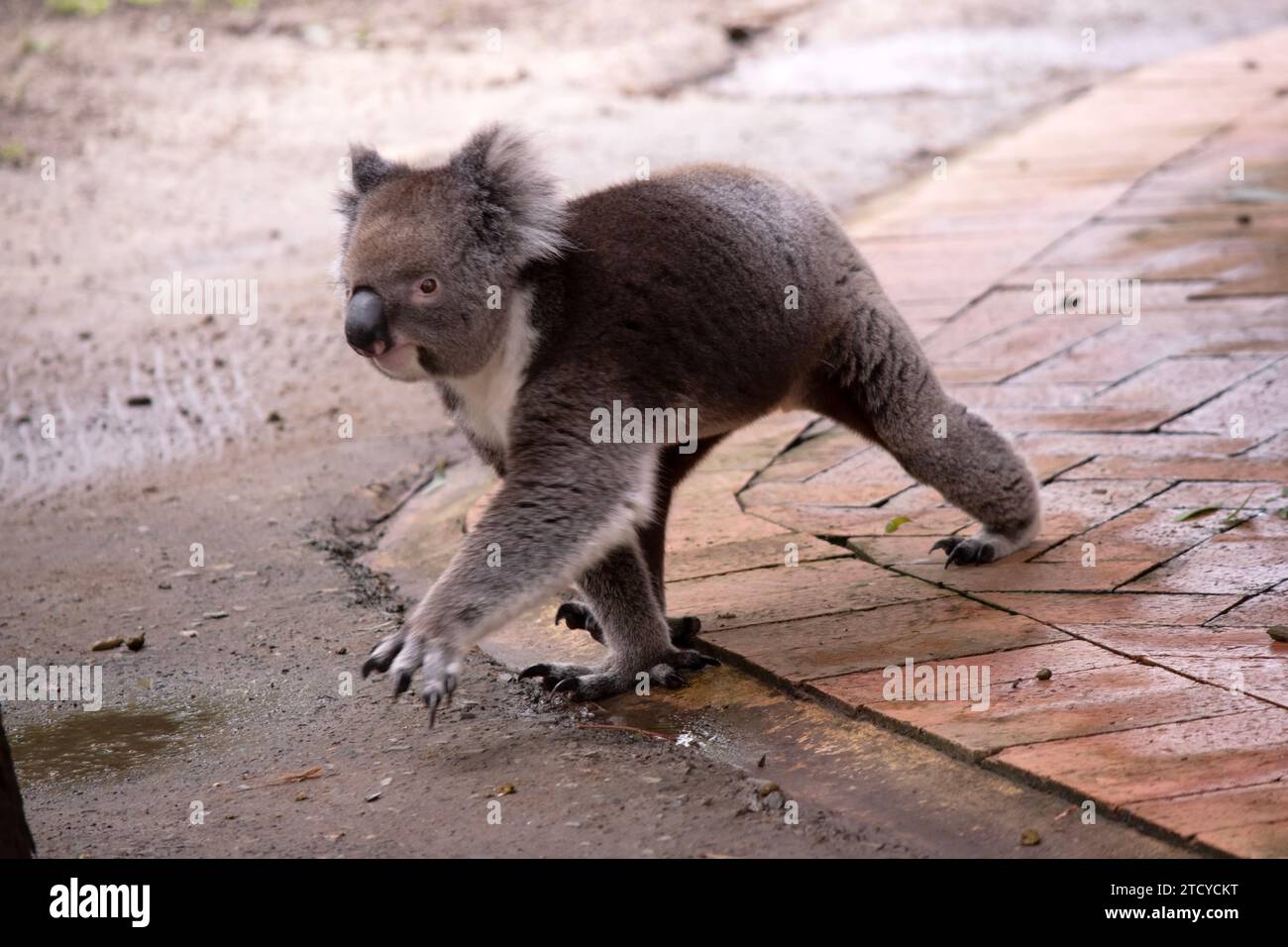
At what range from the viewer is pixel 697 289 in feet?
12.1

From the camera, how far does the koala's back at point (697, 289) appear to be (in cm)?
358

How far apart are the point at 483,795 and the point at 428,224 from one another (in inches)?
50.8

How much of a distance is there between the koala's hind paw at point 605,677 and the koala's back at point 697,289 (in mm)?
656

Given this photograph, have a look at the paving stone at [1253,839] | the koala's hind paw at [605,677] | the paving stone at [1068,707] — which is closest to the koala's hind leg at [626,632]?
the koala's hind paw at [605,677]

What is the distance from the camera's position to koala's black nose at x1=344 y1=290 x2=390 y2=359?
11.0ft

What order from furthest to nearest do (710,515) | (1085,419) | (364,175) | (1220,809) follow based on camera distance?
(1085,419) → (710,515) → (364,175) → (1220,809)

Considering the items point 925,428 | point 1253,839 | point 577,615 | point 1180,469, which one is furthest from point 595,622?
point 1180,469

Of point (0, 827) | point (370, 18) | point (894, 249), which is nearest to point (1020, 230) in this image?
point (894, 249)

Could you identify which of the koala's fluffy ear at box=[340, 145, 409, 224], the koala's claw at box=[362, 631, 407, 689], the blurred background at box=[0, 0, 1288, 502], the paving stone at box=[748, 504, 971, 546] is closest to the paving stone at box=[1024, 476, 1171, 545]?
the paving stone at box=[748, 504, 971, 546]

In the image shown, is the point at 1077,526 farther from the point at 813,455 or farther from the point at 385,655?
the point at 385,655

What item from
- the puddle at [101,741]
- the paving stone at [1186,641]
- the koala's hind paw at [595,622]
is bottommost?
the puddle at [101,741]

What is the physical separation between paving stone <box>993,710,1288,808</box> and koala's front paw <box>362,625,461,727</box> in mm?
1163

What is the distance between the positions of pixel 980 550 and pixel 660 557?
93cm

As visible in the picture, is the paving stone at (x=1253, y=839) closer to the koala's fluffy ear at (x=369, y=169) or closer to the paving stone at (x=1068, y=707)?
the paving stone at (x=1068, y=707)
